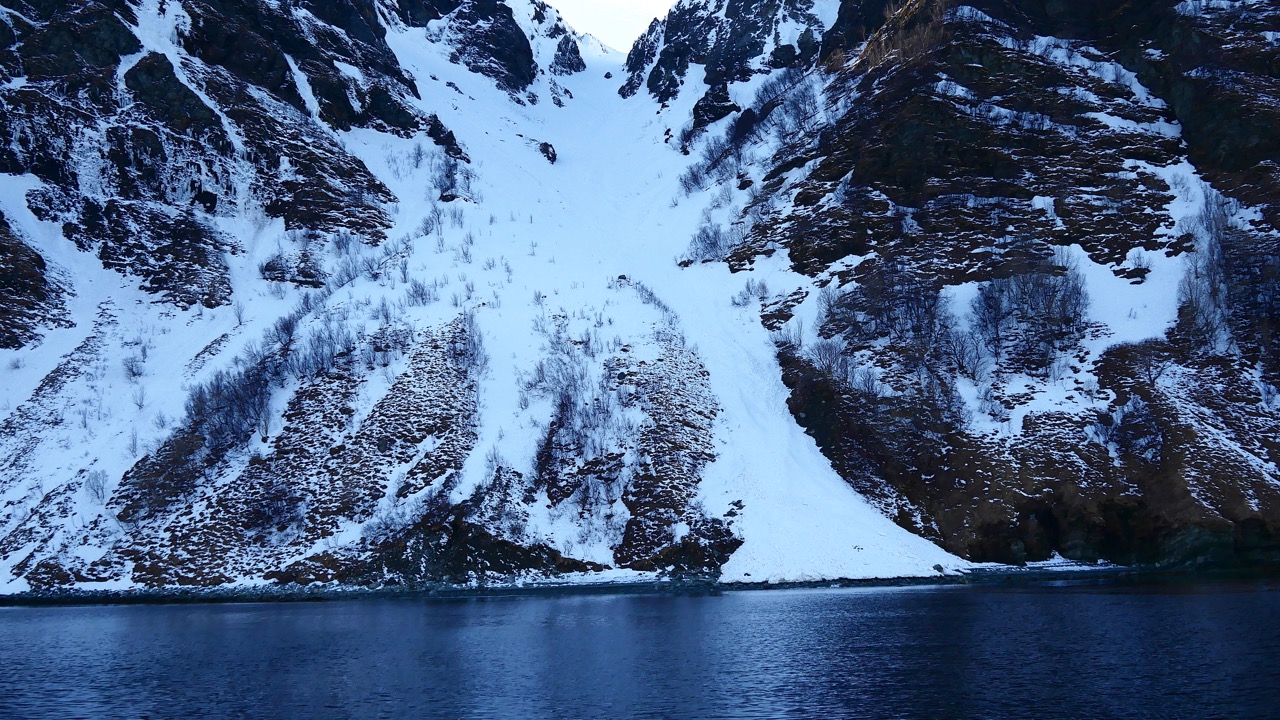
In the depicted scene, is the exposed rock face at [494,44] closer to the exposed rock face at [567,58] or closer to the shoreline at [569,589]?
the exposed rock face at [567,58]

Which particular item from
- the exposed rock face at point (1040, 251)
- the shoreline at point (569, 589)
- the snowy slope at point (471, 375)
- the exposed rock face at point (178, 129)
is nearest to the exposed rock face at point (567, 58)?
the exposed rock face at point (178, 129)

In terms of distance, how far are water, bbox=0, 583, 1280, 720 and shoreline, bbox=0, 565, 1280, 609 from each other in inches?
135

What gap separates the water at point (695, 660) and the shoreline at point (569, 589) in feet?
11.3

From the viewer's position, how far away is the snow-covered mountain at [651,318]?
117ft

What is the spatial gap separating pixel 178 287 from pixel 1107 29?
73417mm

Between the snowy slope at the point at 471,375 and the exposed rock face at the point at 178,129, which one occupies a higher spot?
the exposed rock face at the point at 178,129

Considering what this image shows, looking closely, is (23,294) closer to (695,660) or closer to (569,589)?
(569,589)

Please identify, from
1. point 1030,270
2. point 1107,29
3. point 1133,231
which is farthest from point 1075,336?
point 1107,29

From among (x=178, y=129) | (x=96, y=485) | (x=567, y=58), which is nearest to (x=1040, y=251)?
(x=96, y=485)

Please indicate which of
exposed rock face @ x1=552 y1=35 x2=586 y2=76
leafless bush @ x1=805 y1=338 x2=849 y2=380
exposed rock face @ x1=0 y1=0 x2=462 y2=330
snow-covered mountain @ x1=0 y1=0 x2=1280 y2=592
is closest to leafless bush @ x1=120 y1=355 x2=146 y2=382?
snow-covered mountain @ x1=0 y1=0 x2=1280 y2=592

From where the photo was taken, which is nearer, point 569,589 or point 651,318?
point 569,589

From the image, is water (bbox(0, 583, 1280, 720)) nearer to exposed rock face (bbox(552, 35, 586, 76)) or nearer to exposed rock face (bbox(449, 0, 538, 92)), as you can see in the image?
exposed rock face (bbox(449, 0, 538, 92))

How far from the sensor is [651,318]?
167 ft

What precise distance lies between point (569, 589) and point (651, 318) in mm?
20922
